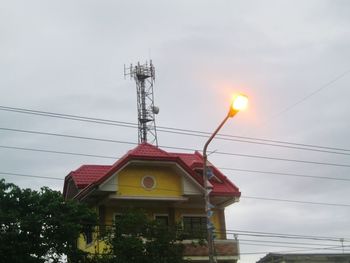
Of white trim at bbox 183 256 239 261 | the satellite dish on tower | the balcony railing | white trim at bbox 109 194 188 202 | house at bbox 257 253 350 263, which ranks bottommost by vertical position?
white trim at bbox 183 256 239 261

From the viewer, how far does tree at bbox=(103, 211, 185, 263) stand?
77.5ft

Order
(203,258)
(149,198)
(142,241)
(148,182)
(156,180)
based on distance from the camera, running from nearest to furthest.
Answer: (142,241), (203,258), (149,198), (148,182), (156,180)

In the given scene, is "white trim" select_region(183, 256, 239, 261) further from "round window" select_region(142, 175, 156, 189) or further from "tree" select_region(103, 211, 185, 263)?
"round window" select_region(142, 175, 156, 189)

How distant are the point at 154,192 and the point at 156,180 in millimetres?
621

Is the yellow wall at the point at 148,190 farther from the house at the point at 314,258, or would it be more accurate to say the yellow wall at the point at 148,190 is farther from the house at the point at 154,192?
the house at the point at 314,258

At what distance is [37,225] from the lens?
74.9ft

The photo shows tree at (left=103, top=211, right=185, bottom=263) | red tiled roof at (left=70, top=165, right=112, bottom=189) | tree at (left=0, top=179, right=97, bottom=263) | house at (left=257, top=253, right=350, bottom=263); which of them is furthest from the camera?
house at (left=257, top=253, right=350, bottom=263)

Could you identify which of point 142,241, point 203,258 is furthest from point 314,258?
point 142,241

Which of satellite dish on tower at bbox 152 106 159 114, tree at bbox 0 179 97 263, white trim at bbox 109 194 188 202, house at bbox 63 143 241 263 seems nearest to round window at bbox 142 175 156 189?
house at bbox 63 143 241 263

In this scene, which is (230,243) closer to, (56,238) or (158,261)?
(158,261)

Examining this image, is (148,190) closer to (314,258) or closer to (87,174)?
(87,174)

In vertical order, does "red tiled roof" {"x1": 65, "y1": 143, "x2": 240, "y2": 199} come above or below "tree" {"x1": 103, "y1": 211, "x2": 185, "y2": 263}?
above

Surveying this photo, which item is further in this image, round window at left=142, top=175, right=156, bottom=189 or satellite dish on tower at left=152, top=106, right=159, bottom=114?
satellite dish on tower at left=152, top=106, right=159, bottom=114

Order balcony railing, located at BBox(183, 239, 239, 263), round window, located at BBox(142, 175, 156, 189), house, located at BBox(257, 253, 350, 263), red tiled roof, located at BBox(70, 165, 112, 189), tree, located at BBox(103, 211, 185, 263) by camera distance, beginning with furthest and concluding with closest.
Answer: house, located at BBox(257, 253, 350, 263) < red tiled roof, located at BBox(70, 165, 112, 189) < round window, located at BBox(142, 175, 156, 189) < balcony railing, located at BBox(183, 239, 239, 263) < tree, located at BBox(103, 211, 185, 263)
